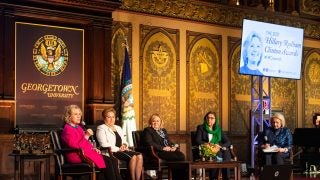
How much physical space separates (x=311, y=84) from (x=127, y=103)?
5.51 metres

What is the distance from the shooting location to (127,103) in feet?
35.4

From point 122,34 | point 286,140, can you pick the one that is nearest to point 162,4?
point 122,34

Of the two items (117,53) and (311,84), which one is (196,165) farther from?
(311,84)

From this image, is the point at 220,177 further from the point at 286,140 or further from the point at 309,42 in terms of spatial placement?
the point at 309,42

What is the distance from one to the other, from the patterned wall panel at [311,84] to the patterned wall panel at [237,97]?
179 cm

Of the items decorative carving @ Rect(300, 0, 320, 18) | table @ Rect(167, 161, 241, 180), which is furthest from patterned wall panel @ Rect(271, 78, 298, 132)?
table @ Rect(167, 161, 241, 180)

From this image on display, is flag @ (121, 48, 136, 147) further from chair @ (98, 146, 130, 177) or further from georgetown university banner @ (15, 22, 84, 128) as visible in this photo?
chair @ (98, 146, 130, 177)

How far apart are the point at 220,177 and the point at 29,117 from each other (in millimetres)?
2922

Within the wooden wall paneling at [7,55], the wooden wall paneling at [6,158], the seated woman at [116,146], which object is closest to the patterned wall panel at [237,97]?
the seated woman at [116,146]

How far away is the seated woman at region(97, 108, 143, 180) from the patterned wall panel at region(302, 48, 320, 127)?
6678mm

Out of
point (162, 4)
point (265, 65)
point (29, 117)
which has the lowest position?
point (29, 117)

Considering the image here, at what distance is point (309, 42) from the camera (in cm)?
1467

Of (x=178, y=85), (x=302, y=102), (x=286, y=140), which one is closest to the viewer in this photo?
(x=286, y=140)

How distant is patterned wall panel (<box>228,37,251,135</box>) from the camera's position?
43.0 ft
